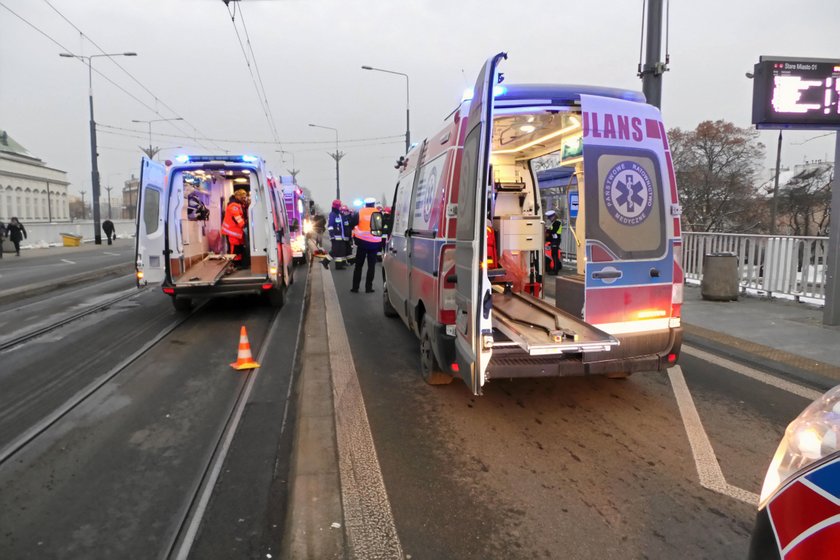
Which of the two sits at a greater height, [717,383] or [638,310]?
[638,310]

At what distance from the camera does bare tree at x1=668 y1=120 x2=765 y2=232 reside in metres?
25.4

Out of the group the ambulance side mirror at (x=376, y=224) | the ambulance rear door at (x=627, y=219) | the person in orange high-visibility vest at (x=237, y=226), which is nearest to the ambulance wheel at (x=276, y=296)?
the person in orange high-visibility vest at (x=237, y=226)

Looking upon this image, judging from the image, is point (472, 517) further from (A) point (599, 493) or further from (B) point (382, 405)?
(B) point (382, 405)

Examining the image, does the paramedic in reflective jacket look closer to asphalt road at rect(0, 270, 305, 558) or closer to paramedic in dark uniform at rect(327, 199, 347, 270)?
paramedic in dark uniform at rect(327, 199, 347, 270)

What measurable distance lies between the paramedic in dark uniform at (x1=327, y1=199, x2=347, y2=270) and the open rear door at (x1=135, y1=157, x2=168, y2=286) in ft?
18.9

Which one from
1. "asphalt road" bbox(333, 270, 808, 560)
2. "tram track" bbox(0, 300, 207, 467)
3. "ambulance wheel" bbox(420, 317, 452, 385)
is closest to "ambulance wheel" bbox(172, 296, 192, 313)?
"tram track" bbox(0, 300, 207, 467)

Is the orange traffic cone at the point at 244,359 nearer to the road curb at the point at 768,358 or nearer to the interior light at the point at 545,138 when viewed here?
the interior light at the point at 545,138

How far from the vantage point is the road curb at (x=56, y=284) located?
441 inches

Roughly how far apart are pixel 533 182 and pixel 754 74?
3.38 meters

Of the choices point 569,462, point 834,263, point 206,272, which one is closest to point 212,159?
point 206,272

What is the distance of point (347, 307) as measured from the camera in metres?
9.80

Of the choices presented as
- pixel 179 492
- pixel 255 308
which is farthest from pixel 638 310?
pixel 255 308

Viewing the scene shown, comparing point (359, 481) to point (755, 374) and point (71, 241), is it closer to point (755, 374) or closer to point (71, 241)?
point (755, 374)

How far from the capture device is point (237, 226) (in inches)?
417
